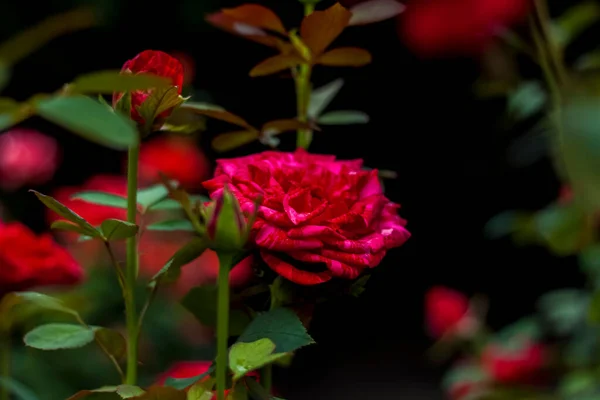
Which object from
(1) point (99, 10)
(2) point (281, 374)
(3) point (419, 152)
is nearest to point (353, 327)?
(2) point (281, 374)

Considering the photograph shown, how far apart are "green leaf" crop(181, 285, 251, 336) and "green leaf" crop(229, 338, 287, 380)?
0.07 metres

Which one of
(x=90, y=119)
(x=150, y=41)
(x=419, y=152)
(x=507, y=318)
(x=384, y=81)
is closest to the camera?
(x=90, y=119)

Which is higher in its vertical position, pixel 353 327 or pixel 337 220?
pixel 353 327

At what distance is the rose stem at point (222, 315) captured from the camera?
0.91 feet

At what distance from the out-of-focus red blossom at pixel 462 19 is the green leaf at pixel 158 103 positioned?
1.82 feet

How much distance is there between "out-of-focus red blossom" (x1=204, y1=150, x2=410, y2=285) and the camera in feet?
0.98

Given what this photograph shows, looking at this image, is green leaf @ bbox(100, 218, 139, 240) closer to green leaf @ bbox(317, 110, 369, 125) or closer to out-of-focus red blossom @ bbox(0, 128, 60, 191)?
green leaf @ bbox(317, 110, 369, 125)

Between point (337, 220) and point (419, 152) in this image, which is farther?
point (419, 152)

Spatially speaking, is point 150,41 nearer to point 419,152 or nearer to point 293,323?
point 419,152

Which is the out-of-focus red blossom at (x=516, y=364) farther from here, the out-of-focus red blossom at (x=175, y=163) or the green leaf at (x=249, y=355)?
the green leaf at (x=249, y=355)

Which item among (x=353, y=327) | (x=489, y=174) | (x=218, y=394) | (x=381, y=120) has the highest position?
(x=381, y=120)

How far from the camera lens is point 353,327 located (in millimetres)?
2328

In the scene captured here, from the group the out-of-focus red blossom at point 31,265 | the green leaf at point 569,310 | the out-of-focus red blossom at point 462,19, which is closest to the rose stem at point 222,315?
the out-of-focus red blossom at point 31,265

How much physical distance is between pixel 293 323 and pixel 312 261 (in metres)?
0.03
